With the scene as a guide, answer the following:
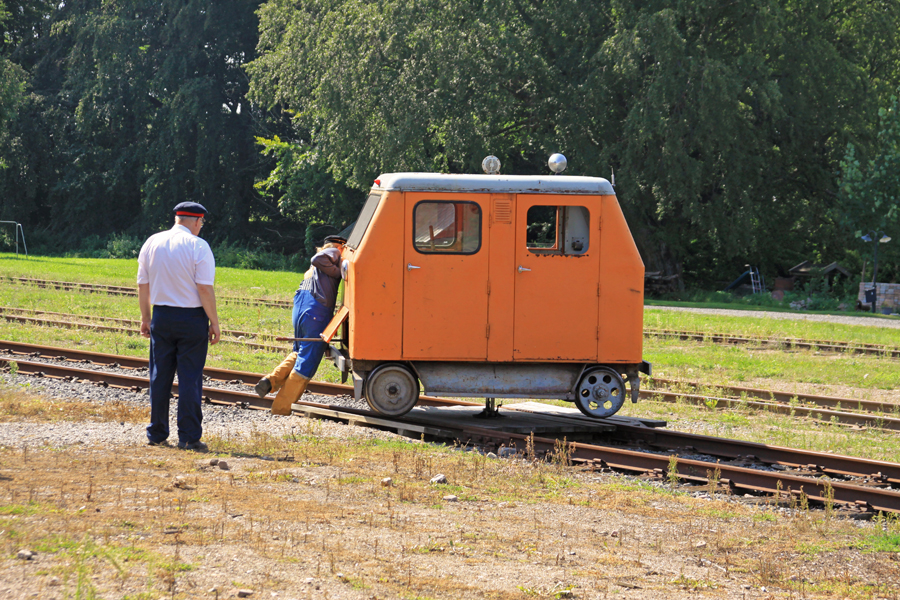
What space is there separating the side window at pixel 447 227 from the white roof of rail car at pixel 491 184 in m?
0.16

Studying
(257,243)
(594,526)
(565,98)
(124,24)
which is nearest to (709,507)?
(594,526)

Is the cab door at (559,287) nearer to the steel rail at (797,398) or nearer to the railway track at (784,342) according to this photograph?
the steel rail at (797,398)

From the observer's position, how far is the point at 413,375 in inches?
361

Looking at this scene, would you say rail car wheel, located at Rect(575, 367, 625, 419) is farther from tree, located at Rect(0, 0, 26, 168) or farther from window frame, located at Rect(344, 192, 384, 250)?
tree, located at Rect(0, 0, 26, 168)

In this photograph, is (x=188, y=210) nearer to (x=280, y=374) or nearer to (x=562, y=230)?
(x=280, y=374)

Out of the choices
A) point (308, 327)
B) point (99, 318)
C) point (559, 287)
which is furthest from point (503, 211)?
point (99, 318)

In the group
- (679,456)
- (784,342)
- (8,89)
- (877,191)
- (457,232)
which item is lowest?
(679,456)

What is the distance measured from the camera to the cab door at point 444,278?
891cm

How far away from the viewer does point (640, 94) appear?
31047 mm

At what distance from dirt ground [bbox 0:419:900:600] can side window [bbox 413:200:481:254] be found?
7.35 ft

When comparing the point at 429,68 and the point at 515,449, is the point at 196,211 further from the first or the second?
the point at 429,68

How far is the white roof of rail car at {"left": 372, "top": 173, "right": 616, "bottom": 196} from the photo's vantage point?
8.95 metres

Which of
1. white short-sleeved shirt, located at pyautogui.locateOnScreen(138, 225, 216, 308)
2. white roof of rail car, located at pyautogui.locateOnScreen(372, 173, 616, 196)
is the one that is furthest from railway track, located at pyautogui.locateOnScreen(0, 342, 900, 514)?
white short-sleeved shirt, located at pyautogui.locateOnScreen(138, 225, 216, 308)

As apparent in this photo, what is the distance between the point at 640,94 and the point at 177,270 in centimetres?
2590
